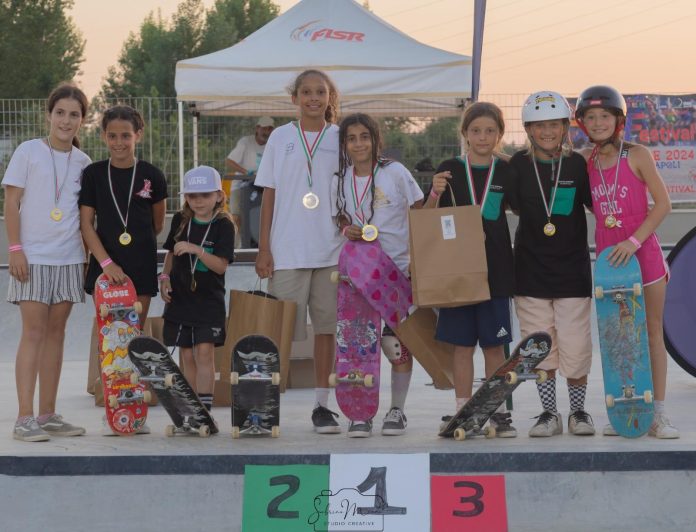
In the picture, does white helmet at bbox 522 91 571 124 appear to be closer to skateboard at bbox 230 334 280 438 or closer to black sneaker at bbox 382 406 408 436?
black sneaker at bbox 382 406 408 436

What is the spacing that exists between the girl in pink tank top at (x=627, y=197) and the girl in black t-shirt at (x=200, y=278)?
6.74ft

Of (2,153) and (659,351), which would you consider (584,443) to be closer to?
(659,351)

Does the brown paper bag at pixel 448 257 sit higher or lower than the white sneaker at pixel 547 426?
higher

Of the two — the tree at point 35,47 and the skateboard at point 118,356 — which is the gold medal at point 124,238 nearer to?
the skateboard at point 118,356

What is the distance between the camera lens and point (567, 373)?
17.2 ft

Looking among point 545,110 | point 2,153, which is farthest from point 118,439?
point 2,153

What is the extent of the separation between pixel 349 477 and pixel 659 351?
1.76 m

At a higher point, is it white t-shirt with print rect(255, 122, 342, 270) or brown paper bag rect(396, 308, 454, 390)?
white t-shirt with print rect(255, 122, 342, 270)

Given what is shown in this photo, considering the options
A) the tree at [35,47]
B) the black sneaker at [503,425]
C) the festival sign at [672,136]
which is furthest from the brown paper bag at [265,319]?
the tree at [35,47]

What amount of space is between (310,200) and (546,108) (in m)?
1.28

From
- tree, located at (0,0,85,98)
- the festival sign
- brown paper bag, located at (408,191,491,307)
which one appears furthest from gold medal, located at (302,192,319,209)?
tree, located at (0,0,85,98)

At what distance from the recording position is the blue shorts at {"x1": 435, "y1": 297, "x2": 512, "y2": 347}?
5176 mm

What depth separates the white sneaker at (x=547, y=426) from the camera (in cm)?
515

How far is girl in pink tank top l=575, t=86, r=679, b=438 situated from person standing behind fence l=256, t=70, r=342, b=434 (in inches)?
52.5
